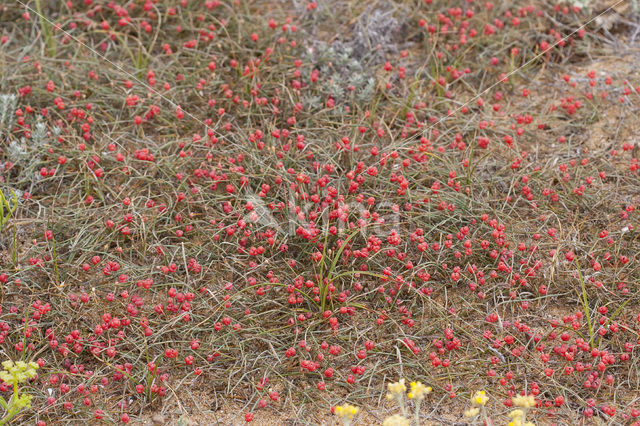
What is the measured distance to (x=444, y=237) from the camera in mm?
4129

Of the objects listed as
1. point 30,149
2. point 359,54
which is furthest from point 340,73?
point 30,149

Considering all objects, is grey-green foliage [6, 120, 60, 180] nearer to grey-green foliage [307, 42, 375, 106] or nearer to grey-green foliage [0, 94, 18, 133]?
grey-green foliage [0, 94, 18, 133]

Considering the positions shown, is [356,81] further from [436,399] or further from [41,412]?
[41,412]

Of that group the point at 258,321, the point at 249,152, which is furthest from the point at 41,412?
the point at 249,152

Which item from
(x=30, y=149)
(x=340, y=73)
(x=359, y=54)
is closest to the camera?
(x=30, y=149)

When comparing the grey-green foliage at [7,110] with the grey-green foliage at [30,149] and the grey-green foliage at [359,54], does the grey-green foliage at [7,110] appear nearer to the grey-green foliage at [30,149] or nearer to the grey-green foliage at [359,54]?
the grey-green foliage at [30,149]

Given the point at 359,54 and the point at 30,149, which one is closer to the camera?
the point at 30,149

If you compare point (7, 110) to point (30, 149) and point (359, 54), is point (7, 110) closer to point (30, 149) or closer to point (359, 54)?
point (30, 149)

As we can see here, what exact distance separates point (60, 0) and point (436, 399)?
3988mm

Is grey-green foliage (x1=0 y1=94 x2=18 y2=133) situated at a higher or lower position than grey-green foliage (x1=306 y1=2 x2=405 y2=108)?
lower

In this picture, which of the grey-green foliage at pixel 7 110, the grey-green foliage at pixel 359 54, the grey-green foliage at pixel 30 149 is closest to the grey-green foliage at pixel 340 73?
the grey-green foliage at pixel 359 54

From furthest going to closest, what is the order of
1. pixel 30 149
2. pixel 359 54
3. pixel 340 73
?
pixel 359 54, pixel 340 73, pixel 30 149

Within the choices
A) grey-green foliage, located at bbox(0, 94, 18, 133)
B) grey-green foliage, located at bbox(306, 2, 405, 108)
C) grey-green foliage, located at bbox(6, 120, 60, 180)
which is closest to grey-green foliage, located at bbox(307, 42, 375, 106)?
grey-green foliage, located at bbox(306, 2, 405, 108)

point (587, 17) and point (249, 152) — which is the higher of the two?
point (587, 17)
